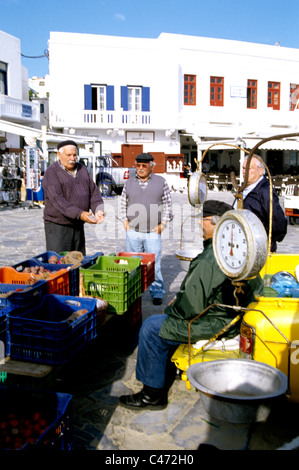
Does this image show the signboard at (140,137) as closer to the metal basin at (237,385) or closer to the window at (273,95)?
the window at (273,95)

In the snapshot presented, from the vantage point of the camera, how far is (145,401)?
3.58m

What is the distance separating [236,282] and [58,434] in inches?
52.2

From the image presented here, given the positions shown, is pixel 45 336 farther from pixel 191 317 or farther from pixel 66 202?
pixel 66 202

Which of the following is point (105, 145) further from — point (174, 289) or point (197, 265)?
point (197, 265)

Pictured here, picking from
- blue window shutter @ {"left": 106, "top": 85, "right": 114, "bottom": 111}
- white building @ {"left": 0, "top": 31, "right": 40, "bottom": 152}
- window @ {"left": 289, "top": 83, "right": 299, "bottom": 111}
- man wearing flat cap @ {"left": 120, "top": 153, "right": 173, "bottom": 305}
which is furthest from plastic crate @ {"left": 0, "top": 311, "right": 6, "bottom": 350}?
window @ {"left": 289, "top": 83, "right": 299, "bottom": 111}

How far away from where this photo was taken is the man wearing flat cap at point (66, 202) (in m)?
5.04

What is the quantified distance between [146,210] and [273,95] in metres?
28.3

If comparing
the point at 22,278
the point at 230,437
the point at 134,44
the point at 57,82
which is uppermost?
the point at 134,44

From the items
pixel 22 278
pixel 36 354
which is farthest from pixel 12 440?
pixel 22 278

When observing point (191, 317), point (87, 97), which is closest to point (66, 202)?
point (191, 317)

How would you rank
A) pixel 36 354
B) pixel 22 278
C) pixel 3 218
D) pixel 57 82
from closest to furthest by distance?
pixel 36 354, pixel 22 278, pixel 3 218, pixel 57 82

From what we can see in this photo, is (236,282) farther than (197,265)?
No

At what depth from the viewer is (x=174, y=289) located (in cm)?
692

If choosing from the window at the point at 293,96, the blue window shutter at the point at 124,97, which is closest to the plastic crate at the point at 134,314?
the blue window shutter at the point at 124,97
